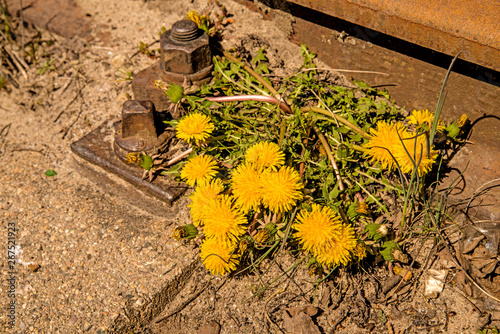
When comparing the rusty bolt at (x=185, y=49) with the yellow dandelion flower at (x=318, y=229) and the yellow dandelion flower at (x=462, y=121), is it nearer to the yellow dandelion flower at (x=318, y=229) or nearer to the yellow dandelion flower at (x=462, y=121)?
the yellow dandelion flower at (x=318, y=229)

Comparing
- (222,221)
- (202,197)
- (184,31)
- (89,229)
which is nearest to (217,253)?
(222,221)

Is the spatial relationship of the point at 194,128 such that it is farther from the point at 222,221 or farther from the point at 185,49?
the point at 185,49

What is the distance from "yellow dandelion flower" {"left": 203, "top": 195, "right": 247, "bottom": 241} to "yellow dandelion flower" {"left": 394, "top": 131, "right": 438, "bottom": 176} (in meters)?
0.76

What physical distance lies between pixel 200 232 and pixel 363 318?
88 centimetres

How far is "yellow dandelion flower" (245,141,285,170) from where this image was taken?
1.84 meters

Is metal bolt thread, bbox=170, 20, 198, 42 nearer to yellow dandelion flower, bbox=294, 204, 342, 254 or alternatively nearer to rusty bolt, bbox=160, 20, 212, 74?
rusty bolt, bbox=160, 20, 212, 74

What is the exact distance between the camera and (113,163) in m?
2.31

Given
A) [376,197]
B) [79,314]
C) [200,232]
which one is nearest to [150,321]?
[79,314]

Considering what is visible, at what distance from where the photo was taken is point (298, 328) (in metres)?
1.86

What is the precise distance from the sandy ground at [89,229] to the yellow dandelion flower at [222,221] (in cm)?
34

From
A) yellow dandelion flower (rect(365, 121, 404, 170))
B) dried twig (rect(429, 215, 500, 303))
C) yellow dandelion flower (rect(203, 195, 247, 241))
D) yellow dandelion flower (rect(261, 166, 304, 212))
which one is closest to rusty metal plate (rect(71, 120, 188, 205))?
yellow dandelion flower (rect(203, 195, 247, 241))

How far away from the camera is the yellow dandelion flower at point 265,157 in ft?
6.05

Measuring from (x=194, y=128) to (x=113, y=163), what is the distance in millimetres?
612

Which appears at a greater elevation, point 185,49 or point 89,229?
point 185,49
